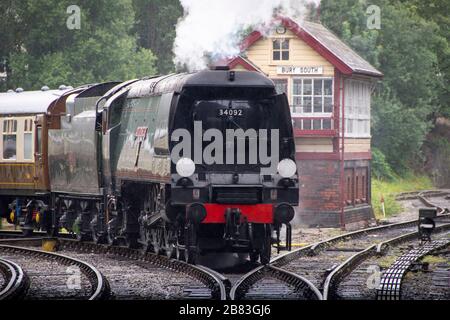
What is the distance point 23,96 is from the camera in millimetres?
26953

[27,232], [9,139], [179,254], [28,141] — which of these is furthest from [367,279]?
[9,139]

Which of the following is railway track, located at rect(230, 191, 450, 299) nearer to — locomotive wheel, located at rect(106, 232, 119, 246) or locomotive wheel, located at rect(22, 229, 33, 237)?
locomotive wheel, located at rect(106, 232, 119, 246)

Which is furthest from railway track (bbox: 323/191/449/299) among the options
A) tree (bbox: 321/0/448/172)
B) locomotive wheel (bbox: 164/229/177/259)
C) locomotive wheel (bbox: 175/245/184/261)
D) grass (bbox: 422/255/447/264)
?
tree (bbox: 321/0/448/172)

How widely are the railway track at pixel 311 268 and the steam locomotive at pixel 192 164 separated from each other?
643mm

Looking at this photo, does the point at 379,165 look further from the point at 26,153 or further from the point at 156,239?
the point at 156,239

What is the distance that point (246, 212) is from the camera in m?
17.5

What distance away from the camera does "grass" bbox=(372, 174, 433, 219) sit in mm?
39562

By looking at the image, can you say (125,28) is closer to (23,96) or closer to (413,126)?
(413,126)

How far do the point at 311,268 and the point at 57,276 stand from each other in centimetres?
409

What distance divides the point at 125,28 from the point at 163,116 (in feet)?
107

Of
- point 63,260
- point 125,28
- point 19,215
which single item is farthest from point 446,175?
point 63,260

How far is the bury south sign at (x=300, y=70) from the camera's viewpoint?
111 ft

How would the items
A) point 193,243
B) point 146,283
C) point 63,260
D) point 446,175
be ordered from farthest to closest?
1. point 446,175
2. point 63,260
3. point 193,243
4. point 146,283

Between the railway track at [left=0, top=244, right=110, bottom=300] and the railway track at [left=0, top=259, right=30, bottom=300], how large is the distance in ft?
0.32
